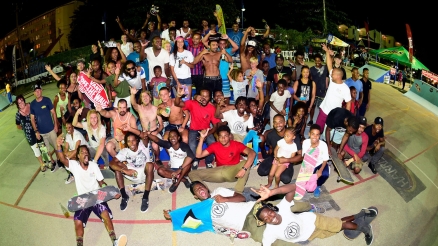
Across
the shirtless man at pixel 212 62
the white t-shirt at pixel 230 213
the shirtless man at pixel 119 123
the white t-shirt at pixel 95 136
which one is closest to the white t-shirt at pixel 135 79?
the shirtless man at pixel 119 123

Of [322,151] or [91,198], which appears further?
[322,151]

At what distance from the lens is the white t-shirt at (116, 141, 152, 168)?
23.6 feet

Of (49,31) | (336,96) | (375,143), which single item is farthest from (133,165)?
(49,31)

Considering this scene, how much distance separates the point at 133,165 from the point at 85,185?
3.22 feet

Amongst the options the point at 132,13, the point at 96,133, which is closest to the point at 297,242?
A: the point at 96,133

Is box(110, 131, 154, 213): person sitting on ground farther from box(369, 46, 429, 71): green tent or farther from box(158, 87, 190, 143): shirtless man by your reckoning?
box(369, 46, 429, 71): green tent

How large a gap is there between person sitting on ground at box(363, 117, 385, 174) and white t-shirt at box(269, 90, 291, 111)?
1.87 meters

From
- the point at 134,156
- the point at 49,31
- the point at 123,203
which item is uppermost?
the point at 134,156

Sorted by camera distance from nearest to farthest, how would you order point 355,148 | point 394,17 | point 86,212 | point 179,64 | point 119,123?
point 86,212 < point 119,123 < point 355,148 < point 179,64 < point 394,17

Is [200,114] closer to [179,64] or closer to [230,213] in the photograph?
[179,64]

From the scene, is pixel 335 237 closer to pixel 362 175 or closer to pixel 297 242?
pixel 297 242

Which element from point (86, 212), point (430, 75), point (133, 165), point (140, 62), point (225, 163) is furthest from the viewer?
point (430, 75)

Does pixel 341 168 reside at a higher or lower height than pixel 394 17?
higher

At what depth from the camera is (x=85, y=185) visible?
6.61m
